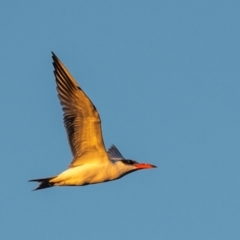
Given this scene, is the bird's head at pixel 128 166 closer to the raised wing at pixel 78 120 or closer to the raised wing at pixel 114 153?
the raised wing at pixel 78 120

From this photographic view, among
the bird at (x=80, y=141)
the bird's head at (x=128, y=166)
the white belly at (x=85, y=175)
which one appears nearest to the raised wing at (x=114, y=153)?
the bird's head at (x=128, y=166)

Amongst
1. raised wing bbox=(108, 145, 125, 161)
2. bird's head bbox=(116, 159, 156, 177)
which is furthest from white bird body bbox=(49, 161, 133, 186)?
raised wing bbox=(108, 145, 125, 161)

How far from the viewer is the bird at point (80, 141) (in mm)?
25500

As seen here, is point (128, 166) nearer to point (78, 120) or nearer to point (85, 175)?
point (85, 175)

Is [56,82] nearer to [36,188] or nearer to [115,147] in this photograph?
[36,188]

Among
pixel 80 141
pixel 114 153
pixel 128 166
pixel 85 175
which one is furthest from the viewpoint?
pixel 114 153

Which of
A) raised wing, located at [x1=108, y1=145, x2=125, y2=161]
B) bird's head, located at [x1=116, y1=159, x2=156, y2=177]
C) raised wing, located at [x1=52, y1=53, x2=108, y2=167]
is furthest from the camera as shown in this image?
raised wing, located at [x1=108, y1=145, x2=125, y2=161]

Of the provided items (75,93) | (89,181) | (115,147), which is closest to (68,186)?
Result: (89,181)

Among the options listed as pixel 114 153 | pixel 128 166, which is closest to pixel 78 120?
pixel 128 166

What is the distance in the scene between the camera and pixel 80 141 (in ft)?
85.3

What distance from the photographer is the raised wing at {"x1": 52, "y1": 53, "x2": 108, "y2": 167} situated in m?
25.4

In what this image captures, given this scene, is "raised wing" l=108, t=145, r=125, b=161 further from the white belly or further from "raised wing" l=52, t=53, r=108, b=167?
the white belly

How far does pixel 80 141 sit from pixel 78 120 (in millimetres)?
599

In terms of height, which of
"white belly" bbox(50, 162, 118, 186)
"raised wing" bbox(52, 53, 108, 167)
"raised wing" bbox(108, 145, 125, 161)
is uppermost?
"raised wing" bbox(52, 53, 108, 167)
